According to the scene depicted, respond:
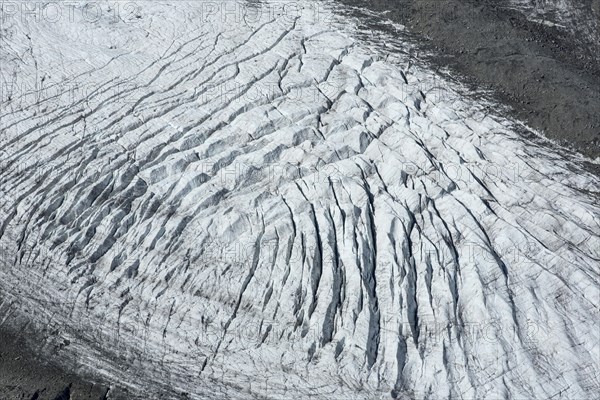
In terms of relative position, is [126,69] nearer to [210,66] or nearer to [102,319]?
[210,66]

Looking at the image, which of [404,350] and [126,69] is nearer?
[404,350]

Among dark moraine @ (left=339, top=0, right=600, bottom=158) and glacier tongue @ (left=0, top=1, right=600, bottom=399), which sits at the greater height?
dark moraine @ (left=339, top=0, right=600, bottom=158)

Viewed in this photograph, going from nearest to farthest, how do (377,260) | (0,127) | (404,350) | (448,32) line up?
(404,350) → (377,260) → (0,127) → (448,32)

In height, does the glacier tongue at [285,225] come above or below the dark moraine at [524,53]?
below

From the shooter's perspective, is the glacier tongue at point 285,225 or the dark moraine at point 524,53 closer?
the glacier tongue at point 285,225

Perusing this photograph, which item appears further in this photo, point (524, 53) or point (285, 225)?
point (524, 53)

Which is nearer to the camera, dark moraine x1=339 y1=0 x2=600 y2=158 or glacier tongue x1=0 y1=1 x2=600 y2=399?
glacier tongue x1=0 y1=1 x2=600 y2=399

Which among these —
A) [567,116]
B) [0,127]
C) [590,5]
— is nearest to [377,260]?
[567,116]

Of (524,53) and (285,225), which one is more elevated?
Result: (524,53)
